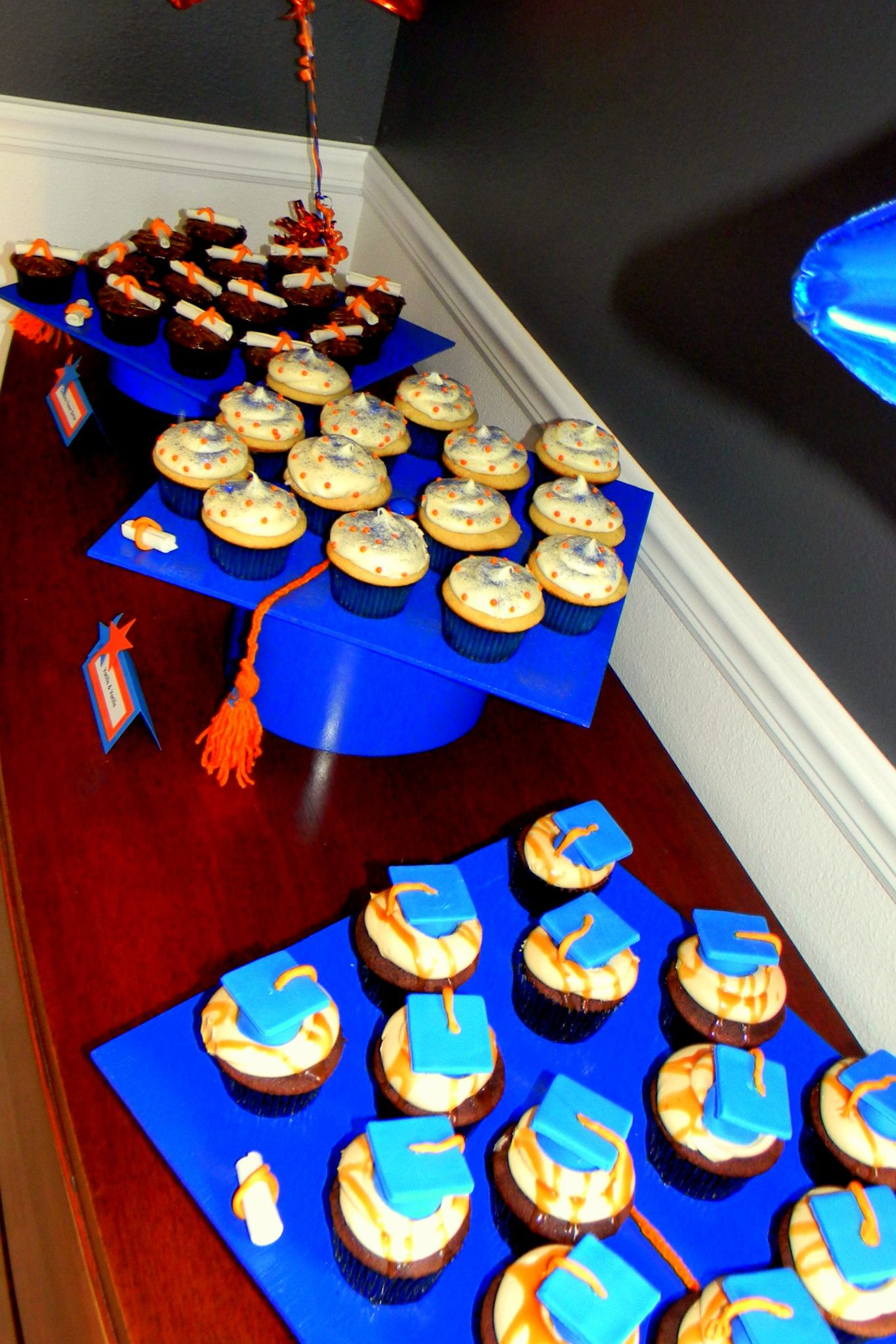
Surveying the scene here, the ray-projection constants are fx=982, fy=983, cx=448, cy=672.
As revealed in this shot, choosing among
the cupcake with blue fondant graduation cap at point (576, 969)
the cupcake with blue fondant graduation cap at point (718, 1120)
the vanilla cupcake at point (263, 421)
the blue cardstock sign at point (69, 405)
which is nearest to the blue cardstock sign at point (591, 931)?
the cupcake with blue fondant graduation cap at point (576, 969)

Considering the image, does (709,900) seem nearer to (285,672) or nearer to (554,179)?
(285,672)

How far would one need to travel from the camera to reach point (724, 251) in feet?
4.33

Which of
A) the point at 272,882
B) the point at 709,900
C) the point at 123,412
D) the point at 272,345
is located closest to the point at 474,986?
the point at 272,882

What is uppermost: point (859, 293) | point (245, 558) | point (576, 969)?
point (859, 293)

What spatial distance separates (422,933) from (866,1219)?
428mm

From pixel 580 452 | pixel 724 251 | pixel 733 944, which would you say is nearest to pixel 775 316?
pixel 724 251

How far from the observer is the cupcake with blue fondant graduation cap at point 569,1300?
0.67m

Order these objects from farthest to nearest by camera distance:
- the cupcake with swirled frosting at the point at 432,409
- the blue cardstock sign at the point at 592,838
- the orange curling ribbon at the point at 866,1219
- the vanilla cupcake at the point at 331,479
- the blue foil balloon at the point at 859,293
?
the cupcake with swirled frosting at the point at 432,409 → the vanilla cupcake at the point at 331,479 → the blue cardstock sign at the point at 592,838 → the orange curling ribbon at the point at 866,1219 → the blue foil balloon at the point at 859,293

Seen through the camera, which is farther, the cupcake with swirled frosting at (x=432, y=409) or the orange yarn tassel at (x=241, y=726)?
the cupcake with swirled frosting at (x=432, y=409)

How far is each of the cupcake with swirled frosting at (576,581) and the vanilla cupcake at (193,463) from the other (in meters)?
0.40

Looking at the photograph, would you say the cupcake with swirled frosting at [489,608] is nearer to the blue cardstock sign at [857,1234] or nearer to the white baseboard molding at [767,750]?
the white baseboard molding at [767,750]

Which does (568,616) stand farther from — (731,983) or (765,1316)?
(765,1316)

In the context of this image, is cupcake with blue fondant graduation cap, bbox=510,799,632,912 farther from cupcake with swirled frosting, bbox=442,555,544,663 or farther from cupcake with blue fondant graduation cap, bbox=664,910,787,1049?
cupcake with swirled frosting, bbox=442,555,544,663

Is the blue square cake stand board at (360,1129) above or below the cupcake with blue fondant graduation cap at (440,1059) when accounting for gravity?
below
